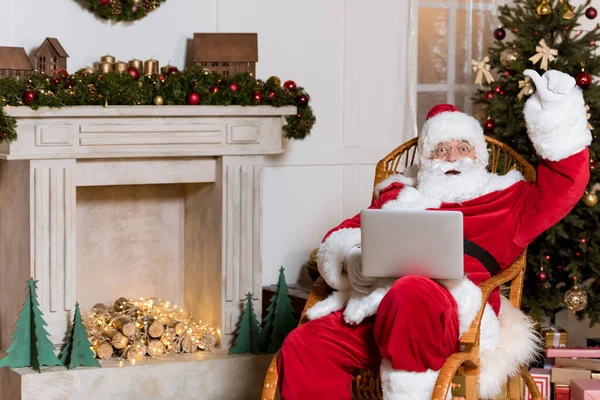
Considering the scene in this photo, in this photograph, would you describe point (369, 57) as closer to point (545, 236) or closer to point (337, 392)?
point (545, 236)

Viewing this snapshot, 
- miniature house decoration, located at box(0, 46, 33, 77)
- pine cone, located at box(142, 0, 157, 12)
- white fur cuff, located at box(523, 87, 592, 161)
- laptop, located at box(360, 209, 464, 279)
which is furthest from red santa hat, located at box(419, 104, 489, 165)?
miniature house decoration, located at box(0, 46, 33, 77)

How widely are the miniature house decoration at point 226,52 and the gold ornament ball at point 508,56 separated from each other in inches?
44.8

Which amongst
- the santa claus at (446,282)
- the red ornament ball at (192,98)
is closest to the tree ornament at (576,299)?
the santa claus at (446,282)

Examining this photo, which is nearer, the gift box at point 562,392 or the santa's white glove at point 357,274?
the santa's white glove at point 357,274

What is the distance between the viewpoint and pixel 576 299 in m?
4.30

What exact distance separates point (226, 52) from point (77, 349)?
140 cm

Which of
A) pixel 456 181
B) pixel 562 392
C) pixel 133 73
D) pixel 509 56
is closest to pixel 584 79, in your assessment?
pixel 509 56

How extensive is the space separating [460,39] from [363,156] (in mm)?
840

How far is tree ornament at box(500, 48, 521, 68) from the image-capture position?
438 centimetres

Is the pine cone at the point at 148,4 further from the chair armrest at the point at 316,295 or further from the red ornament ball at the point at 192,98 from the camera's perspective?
the chair armrest at the point at 316,295

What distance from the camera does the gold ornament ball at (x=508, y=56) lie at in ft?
14.4

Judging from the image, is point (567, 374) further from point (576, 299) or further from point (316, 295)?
point (316, 295)

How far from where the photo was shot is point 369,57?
193 inches

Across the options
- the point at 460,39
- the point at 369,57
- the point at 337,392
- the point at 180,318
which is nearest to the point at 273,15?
the point at 369,57
